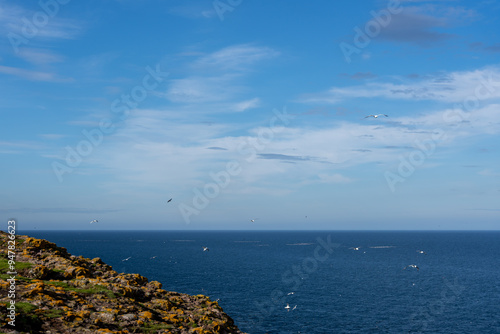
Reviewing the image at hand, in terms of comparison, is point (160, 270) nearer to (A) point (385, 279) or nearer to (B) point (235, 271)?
(B) point (235, 271)

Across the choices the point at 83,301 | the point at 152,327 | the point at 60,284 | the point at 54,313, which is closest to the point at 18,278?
the point at 60,284

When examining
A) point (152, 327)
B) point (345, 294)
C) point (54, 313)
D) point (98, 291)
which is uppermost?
point (98, 291)

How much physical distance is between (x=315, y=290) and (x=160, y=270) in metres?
65.3

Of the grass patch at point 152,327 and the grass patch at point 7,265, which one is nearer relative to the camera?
the grass patch at point 152,327

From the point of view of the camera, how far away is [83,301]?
25.0m

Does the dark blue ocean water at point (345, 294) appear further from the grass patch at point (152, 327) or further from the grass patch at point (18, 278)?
the grass patch at point (18, 278)

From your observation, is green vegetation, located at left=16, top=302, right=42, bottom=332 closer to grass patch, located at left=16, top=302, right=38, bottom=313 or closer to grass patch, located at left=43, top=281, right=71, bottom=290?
grass patch, located at left=16, top=302, right=38, bottom=313

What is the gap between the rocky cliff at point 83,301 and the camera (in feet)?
71.6

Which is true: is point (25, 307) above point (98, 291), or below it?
above

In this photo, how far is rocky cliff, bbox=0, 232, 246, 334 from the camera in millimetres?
21828

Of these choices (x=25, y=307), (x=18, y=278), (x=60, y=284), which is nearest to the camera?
(x=25, y=307)

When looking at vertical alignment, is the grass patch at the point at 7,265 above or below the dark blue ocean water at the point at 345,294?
above

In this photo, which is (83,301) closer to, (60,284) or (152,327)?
(60,284)

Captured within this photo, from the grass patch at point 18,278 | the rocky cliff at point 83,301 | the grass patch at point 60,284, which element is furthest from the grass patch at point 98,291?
the grass patch at point 18,278
